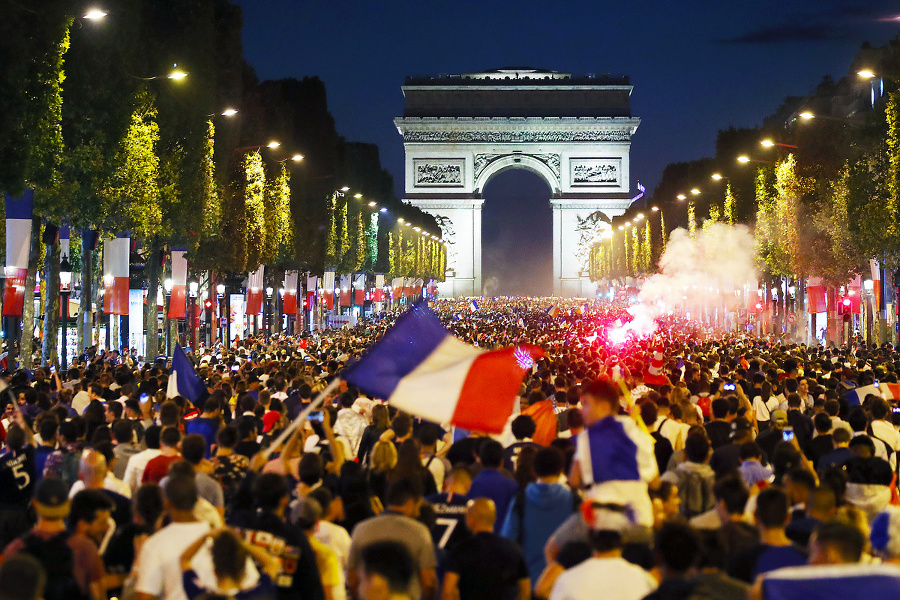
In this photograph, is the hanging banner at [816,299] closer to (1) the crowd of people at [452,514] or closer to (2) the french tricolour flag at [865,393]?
(2) the french tricolour flag at [865,393]

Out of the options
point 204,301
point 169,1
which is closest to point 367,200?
point 204,301

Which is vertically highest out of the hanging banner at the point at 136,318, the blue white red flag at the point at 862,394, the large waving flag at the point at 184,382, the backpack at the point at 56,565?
the hanging banner at the point at 136,318

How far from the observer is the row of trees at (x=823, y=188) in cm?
3506

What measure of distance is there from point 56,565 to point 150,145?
24.6 metres

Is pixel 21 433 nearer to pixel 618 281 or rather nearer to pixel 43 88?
pixel 43 88

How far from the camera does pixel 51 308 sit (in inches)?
1133

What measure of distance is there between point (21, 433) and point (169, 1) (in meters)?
27.2

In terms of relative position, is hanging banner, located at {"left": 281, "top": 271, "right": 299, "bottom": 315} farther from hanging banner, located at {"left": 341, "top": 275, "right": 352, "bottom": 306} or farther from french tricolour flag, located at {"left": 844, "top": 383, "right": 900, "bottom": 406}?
french tricolour flag, located at {"left": 844, "top": 383, "right": 900, "bottom": 406}

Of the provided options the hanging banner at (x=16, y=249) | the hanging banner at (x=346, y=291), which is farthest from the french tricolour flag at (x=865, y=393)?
the hanging banner at (x=346, y=291)

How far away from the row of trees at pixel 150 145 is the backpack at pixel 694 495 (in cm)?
1763

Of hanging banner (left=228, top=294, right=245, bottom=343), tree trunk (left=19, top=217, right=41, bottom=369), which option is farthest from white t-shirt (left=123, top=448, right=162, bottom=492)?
hanging banner (left=228, top=294, right=245, bottom=343)

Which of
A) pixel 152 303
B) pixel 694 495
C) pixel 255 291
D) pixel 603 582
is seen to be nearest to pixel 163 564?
pixel 603 582

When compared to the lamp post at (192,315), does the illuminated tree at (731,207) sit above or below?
above

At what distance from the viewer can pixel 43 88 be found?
2420 centimetres
